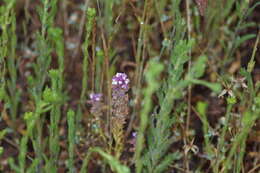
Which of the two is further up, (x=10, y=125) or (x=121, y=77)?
(x=121, y=77)

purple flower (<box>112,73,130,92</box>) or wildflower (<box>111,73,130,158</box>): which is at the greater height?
purple flower (<box>112,73,130,92</box>)

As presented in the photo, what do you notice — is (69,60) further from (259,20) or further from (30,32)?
(259,20)

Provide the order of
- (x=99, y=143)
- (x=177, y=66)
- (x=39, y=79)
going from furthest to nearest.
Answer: (x=99, y=143) < (x=39, y=79) < (x=177, y=66)

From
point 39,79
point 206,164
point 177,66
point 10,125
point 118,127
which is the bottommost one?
point 206,164

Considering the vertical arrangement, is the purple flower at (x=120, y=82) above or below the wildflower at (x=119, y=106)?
above

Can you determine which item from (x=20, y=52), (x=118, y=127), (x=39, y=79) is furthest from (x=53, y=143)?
(x=20, y=52)

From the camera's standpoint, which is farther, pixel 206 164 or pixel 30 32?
pixel 30 32

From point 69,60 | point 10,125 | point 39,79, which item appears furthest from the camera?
point 69,60
